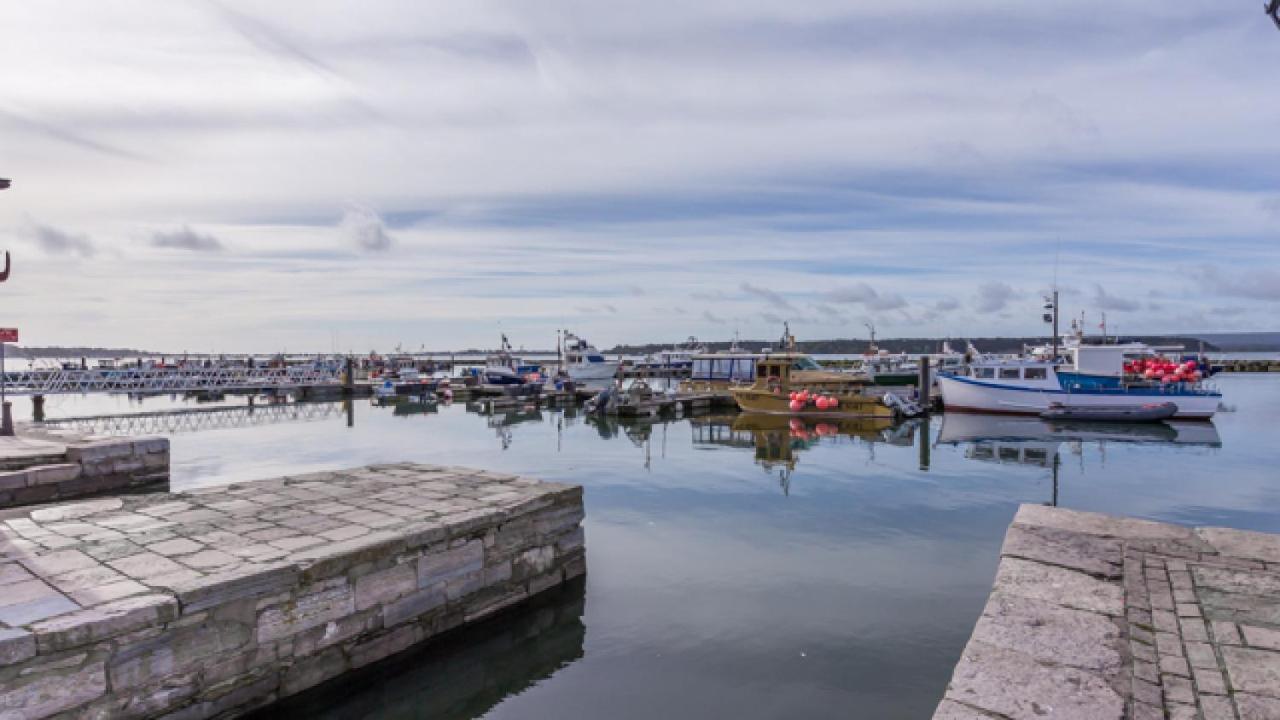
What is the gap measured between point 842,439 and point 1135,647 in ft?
68.2

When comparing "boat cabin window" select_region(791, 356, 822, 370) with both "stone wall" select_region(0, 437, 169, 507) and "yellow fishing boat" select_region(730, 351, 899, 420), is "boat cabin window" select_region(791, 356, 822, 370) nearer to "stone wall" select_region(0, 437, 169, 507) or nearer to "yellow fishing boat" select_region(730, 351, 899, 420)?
"yellow fishing boat" select_region(730, 351, 899, 420)

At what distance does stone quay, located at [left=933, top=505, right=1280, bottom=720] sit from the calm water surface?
6.07ft

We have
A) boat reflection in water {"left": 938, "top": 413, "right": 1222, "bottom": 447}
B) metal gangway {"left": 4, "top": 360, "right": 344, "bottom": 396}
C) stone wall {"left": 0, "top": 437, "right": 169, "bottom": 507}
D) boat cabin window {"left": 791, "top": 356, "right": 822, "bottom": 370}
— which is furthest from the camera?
metal gangway {"left": 4, "top": 360, "right": 344, "bottom": 396}

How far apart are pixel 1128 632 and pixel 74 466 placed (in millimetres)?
15789

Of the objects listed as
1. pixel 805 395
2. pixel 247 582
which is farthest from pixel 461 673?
pixel 805 395

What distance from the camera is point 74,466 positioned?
1274 cm

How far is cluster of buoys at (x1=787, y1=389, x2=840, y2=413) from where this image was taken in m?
29.7

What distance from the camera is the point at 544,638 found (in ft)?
24.4

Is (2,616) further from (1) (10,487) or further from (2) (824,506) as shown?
(2) (824,506)

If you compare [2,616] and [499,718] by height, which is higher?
[2,616]

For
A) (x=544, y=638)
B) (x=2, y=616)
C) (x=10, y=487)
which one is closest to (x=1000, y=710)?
(x=544, y=638)

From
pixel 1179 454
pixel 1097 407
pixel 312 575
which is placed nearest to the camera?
pixel 312 575

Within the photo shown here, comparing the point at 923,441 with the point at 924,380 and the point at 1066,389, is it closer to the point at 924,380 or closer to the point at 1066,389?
the point at 1066,389

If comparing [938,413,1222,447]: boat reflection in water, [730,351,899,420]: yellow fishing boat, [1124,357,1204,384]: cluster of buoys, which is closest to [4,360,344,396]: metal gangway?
[730,351,899,420]: yellow fishing boat
